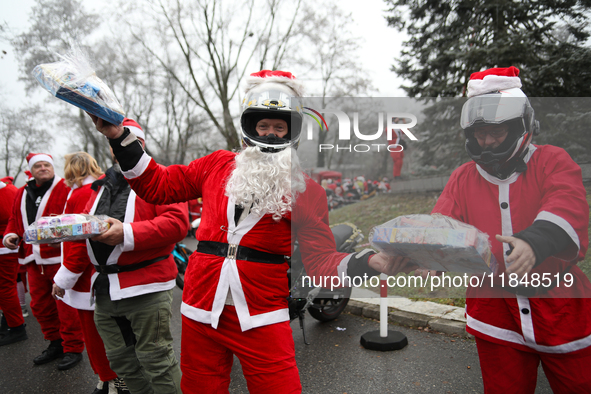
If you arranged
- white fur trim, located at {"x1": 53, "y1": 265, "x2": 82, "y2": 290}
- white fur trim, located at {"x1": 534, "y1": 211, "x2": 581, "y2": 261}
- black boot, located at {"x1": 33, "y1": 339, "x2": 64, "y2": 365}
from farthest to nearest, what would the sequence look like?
black boot, located at {"x1": 33, "y1": 339, "x2": 64, "y2": 365} → white fur trim, located at {"x1": 53, "y1": 265, "x2": 82, "y2": 290} → white fur trim, located at {"x1": 534, "y1": 211, "x2": 581, "y2": 261}

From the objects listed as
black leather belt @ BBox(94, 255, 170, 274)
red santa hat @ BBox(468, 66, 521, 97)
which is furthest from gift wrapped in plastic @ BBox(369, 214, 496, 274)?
black leather belt @ BBox(94, 255, 170, 274)

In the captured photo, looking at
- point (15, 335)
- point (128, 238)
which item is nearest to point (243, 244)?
point (128, 238)

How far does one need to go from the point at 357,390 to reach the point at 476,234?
Answer: 7.55 feet

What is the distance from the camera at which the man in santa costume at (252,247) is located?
1.87 m

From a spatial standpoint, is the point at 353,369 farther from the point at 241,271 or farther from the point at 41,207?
the point at 41,207

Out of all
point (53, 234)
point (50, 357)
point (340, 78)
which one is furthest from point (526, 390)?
point (340, 78)

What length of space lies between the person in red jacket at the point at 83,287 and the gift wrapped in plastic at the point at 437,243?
2328 millimetres

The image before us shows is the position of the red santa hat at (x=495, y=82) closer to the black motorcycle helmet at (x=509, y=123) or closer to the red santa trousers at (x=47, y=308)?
the black motorcycle helmet at (x=509, y=123)

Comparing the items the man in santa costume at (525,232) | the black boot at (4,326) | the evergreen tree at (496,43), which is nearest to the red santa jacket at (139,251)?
the man in santa costume at (525,232)

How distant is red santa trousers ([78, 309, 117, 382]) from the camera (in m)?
3.12

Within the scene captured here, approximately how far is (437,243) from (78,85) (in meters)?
1.60

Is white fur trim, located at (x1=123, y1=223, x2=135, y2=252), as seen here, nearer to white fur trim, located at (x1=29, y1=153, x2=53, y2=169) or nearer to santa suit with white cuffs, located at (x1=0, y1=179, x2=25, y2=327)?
white fur trim, located at (x1=29, y1=153, x2=53, y2=169)

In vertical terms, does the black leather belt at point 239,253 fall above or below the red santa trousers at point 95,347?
above

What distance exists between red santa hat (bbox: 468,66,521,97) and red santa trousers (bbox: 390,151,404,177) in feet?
1.48
